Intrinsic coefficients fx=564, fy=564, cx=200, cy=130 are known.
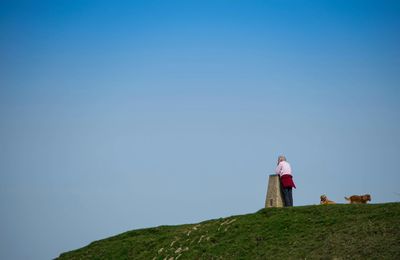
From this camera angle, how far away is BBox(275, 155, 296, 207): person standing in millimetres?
26234

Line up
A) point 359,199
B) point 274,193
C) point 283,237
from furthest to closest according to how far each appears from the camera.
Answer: point 274,193
point 359,199
point 283,237

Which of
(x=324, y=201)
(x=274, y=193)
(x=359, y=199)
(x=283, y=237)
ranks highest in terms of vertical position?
(x=274, y=193)

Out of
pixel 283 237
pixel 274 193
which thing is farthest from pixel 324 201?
pixel 283 237

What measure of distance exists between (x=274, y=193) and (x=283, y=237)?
4.47 metres

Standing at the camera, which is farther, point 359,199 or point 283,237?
point 359,199

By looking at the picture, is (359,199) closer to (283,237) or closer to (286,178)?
(286,178)

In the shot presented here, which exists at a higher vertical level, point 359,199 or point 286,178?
point 286,178

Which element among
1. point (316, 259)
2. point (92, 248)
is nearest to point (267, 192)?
point (316, 259)

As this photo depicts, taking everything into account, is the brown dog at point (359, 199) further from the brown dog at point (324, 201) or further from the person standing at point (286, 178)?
the person standing at point (286, 178)

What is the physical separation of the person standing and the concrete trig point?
23cm

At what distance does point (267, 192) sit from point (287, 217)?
285 cm

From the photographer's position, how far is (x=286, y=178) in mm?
26219

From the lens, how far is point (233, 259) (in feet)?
71.7

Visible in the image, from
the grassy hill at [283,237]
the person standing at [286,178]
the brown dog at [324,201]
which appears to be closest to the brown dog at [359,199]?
the brown dog at [324,201]
